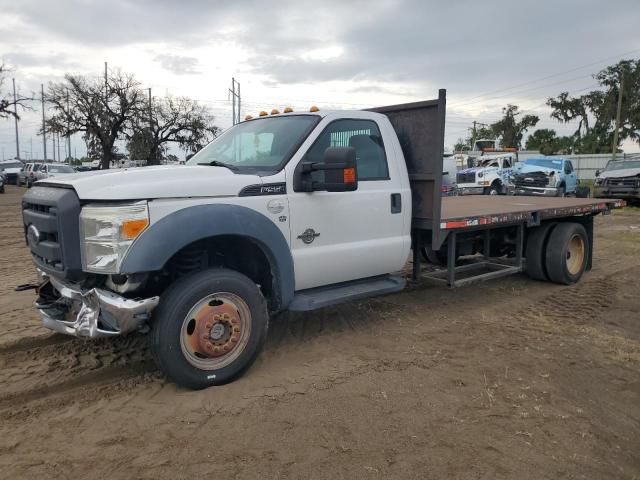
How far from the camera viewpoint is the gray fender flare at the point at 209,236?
11.4 feet

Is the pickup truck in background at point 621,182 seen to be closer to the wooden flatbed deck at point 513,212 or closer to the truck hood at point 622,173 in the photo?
the truck hood at point 622,173

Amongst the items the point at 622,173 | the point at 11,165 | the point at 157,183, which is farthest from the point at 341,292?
the point at 11,165

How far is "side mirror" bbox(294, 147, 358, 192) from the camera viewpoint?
397cm

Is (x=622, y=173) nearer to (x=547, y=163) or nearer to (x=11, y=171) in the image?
(x=547, y=163)

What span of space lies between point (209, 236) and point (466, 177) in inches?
954

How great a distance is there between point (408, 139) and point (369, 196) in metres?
0.97

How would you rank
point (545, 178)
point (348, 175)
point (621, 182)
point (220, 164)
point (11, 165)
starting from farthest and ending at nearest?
point (11, 165) < point (545, 178) < point (621, 182) < point (220, 164) < point (348, 175)

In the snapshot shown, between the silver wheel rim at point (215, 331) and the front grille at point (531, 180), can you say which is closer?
the silver wheel rim at point (215, 331)

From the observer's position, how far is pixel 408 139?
17.7 feet

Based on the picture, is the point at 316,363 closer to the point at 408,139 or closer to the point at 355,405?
the point at 355,405

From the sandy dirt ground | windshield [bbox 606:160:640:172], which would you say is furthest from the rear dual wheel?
windshield [bbox 606:160:640:172]

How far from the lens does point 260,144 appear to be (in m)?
4.77

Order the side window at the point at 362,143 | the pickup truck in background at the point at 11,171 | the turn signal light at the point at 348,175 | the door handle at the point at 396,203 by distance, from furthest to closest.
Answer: the pickup truck in background at the point at 11,171, the door handle at the point at 396,203, the side window at the point at 362,143, the turn signal light at the point at 348,175

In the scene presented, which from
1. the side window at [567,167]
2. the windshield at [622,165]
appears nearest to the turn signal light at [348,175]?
the windshield at [622,165]
